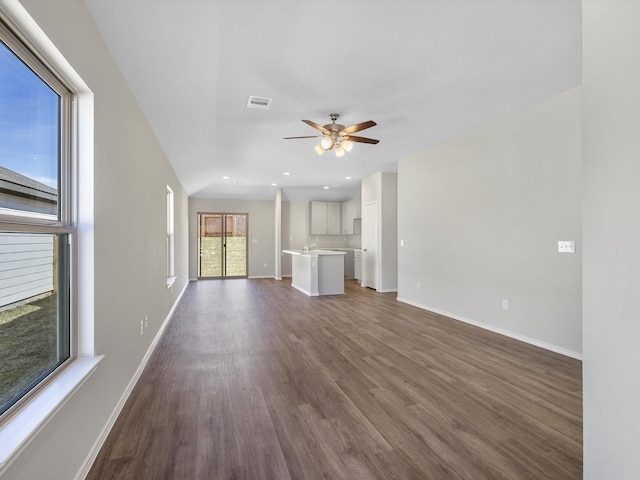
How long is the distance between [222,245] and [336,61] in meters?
8.16

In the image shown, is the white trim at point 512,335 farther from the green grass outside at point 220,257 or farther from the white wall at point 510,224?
the green grass outside at point 220,257

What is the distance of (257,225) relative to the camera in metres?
10.3

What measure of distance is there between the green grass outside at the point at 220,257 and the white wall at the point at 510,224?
6.10 meters

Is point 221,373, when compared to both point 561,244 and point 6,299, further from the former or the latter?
point 561,244

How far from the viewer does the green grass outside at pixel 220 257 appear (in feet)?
32.6

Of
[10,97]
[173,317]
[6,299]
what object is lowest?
[173,317]

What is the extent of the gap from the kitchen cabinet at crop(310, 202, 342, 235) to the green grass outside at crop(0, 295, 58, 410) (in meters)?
8.85

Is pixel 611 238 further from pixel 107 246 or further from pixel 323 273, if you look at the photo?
pixel 323 273

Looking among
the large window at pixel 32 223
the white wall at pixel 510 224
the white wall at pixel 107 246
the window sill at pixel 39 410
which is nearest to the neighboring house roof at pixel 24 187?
the large window at pixel 32 223

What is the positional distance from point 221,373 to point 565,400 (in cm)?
261

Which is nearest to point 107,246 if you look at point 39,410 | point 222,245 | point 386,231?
point 39,410

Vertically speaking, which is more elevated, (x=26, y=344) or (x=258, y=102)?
(x=258, y=102)

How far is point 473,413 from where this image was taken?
7.30 feet

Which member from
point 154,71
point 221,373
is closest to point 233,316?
Answer: point 221,373
